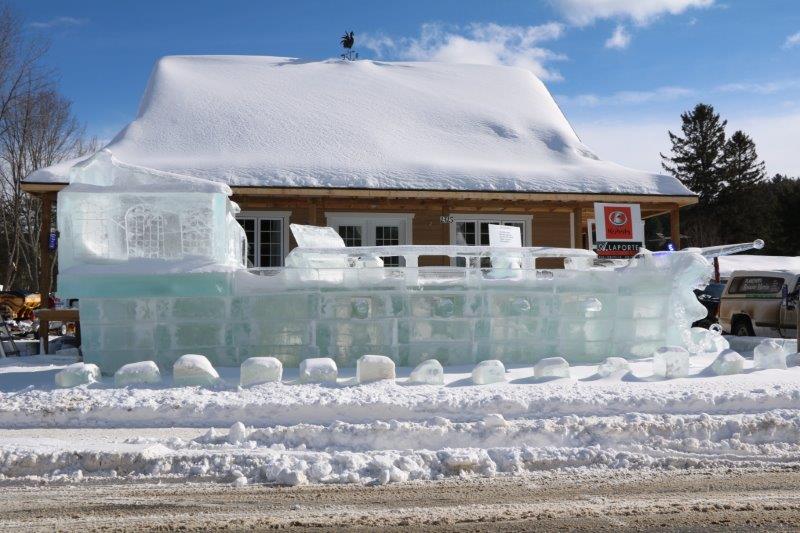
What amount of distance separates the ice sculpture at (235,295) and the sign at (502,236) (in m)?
2.37

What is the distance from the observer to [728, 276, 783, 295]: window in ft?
53.1

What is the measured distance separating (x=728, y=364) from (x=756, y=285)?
29.9ft

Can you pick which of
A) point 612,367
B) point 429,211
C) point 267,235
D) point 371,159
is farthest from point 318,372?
point 429,211

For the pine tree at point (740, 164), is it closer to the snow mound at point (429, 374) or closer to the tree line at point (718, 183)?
the tree line at point (718, 183)

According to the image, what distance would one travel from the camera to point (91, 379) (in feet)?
26.2

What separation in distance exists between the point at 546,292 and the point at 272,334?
10.8 ft

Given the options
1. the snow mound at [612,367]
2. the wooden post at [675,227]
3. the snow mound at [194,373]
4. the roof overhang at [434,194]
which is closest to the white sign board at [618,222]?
the roof overhang at [434,194]

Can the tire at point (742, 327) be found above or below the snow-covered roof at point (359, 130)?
below

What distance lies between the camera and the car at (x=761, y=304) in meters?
15.5

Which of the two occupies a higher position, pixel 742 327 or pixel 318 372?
pixel 318 372

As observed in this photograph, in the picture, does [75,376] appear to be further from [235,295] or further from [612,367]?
[612,367]

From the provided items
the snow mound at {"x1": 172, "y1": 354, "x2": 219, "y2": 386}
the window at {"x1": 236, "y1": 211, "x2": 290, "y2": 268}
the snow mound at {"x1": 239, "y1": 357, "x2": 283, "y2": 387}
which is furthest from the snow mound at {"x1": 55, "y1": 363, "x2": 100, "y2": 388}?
the window at {"x1": 236, "y1": 211, "x2": 290, "y2": 268}

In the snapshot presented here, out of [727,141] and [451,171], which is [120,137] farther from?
[727,141]

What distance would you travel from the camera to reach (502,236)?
39.3 ft
